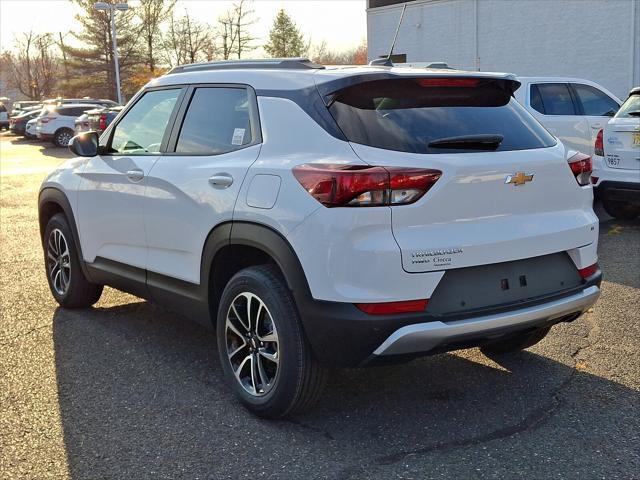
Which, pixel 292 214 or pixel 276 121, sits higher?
pixel 276 121

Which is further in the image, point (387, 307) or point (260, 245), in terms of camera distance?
point (260, 245)

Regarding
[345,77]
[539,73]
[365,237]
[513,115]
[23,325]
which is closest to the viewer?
[365,237]

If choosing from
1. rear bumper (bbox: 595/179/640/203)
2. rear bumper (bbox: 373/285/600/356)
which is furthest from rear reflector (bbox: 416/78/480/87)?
rear bumper (bbox: 595/179/640/203)

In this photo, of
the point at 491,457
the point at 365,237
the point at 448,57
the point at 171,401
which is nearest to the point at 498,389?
the point at 491,457

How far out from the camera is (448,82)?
3.70m

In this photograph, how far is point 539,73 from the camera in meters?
24.6

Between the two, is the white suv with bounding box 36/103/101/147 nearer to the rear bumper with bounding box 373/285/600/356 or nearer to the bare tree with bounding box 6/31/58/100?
the rear bumper with bounding box 373/285/600/356

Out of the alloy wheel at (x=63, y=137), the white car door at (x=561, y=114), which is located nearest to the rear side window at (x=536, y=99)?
the white car door at (x=561, y=114)

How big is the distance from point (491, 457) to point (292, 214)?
1.38 m

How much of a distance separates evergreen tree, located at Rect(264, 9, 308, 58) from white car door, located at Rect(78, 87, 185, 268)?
50.5 meters

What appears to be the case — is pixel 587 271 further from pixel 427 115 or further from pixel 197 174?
pixel 197 174

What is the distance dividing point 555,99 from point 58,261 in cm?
752

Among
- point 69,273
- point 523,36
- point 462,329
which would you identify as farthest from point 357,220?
point 523,36

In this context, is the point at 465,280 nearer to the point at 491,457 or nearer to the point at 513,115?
the point at 491,457
